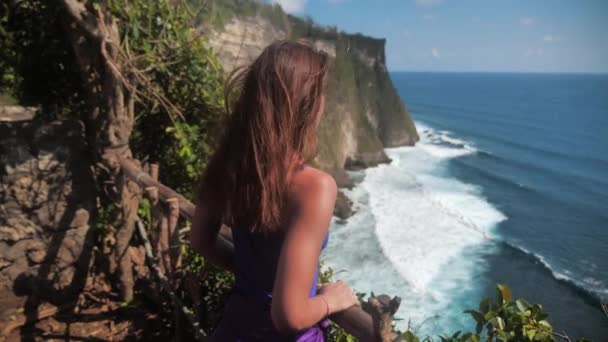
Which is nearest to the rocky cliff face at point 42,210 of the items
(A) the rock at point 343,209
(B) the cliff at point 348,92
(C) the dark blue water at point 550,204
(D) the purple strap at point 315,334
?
(D) the purple strap at point 315,334

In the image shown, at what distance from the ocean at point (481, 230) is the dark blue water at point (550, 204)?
56 mm

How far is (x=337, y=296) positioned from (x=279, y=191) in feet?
1.51

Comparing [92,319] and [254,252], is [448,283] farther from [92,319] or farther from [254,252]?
[254,252]

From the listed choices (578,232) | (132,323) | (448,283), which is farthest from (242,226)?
(578,232)

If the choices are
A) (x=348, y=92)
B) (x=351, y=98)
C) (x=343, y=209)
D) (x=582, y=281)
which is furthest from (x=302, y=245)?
(x=351, y=98)

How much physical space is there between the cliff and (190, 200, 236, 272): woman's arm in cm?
1611

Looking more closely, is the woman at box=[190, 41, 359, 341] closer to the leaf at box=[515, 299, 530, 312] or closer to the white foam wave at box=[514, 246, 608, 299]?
the leaf at box=[515, 299, 530, 312]

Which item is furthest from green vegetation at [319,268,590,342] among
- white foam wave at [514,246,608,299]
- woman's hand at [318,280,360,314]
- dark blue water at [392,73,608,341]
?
white foam wave at [514,246,608,299]

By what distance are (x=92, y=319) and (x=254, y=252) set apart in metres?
2.87

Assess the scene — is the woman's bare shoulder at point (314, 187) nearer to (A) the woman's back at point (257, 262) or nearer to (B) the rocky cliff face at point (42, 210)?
(A) the woman's back at point (257, 262)

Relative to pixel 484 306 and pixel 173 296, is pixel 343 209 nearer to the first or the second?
pixel 173 296

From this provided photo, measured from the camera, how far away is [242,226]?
1.35 meters

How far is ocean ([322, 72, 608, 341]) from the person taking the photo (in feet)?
45.1

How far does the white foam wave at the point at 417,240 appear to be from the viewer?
44.4 feet
